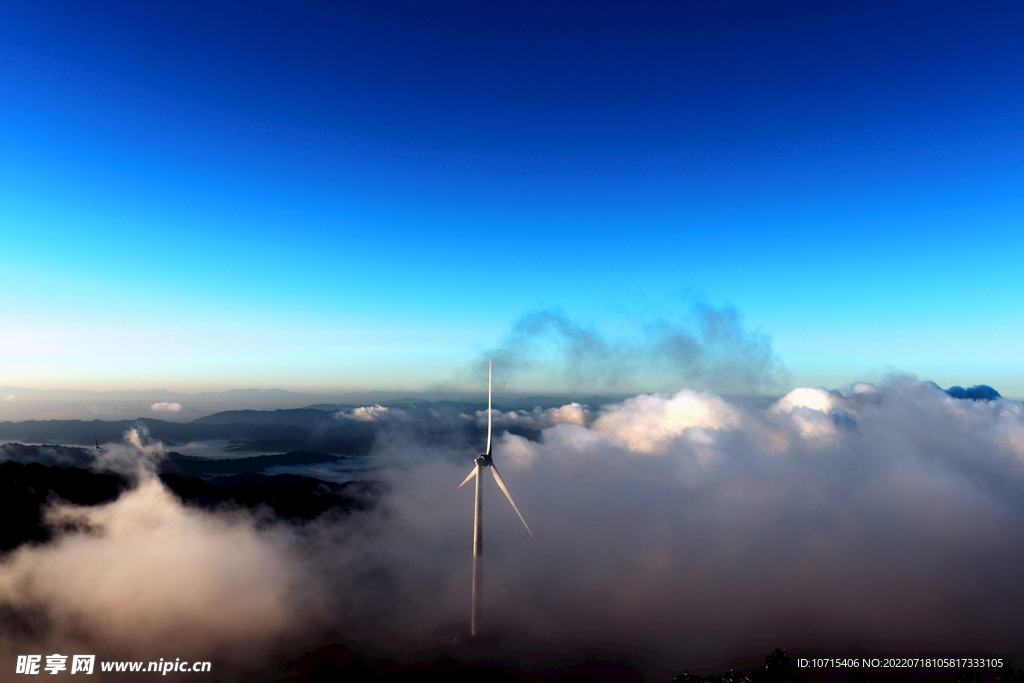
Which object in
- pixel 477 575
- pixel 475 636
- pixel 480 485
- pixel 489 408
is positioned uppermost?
pixel 489 408

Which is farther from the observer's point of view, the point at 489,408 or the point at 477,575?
the point at 477,575

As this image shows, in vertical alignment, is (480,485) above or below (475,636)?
above

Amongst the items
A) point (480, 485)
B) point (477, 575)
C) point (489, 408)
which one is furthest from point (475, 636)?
point (489, 408)

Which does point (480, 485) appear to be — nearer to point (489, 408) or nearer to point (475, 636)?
point (489, 408)

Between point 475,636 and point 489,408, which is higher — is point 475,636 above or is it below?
below

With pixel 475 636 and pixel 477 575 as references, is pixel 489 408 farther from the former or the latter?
pixel 475 636

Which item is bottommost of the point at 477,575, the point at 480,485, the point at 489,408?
the point at 477,575

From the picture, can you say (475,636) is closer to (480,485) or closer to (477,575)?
(477,575)

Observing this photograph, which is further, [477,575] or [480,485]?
[477,575]
